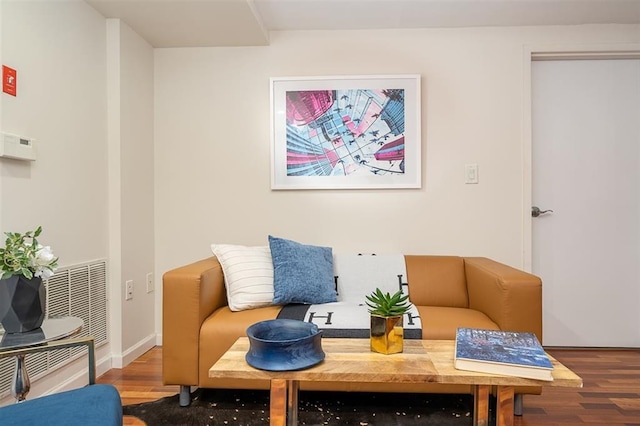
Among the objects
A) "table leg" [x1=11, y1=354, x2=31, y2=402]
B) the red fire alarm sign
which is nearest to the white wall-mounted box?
the red fire alarm sign

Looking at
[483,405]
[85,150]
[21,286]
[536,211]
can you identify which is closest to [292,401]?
[483,405]

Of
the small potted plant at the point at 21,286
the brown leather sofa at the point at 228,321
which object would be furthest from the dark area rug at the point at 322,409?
the small potted plant at the point at 21,286

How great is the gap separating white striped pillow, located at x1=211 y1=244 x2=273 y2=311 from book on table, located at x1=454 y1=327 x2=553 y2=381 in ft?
3.67

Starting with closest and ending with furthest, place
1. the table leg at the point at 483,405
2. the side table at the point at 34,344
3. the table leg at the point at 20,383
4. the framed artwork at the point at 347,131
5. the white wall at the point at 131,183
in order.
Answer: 1. the table leg at the point at 483,405
2. the side table at the point at 34,344
3. the table leg at the point at 20,383
4. the white wall at the point at 131,183
5. the framed artwork at the point at 347,131

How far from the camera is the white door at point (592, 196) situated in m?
2.89

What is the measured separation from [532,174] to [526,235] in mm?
437

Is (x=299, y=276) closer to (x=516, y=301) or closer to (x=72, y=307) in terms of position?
(x=516, y=301)

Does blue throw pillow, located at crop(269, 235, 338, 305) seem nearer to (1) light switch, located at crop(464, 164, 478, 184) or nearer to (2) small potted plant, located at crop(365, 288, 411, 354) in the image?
(2) small potted plant, located at crop(365, 288, 411, 354)

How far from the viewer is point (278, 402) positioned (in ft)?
3.89

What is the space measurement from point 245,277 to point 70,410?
1120 millimetres

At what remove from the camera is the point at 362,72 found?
288 cm

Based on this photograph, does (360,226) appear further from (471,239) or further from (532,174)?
(532,174)

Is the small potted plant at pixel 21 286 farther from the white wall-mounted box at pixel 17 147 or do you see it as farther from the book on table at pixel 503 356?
the book on table at pixel 503 356

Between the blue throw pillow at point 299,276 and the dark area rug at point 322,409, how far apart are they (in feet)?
1.58
